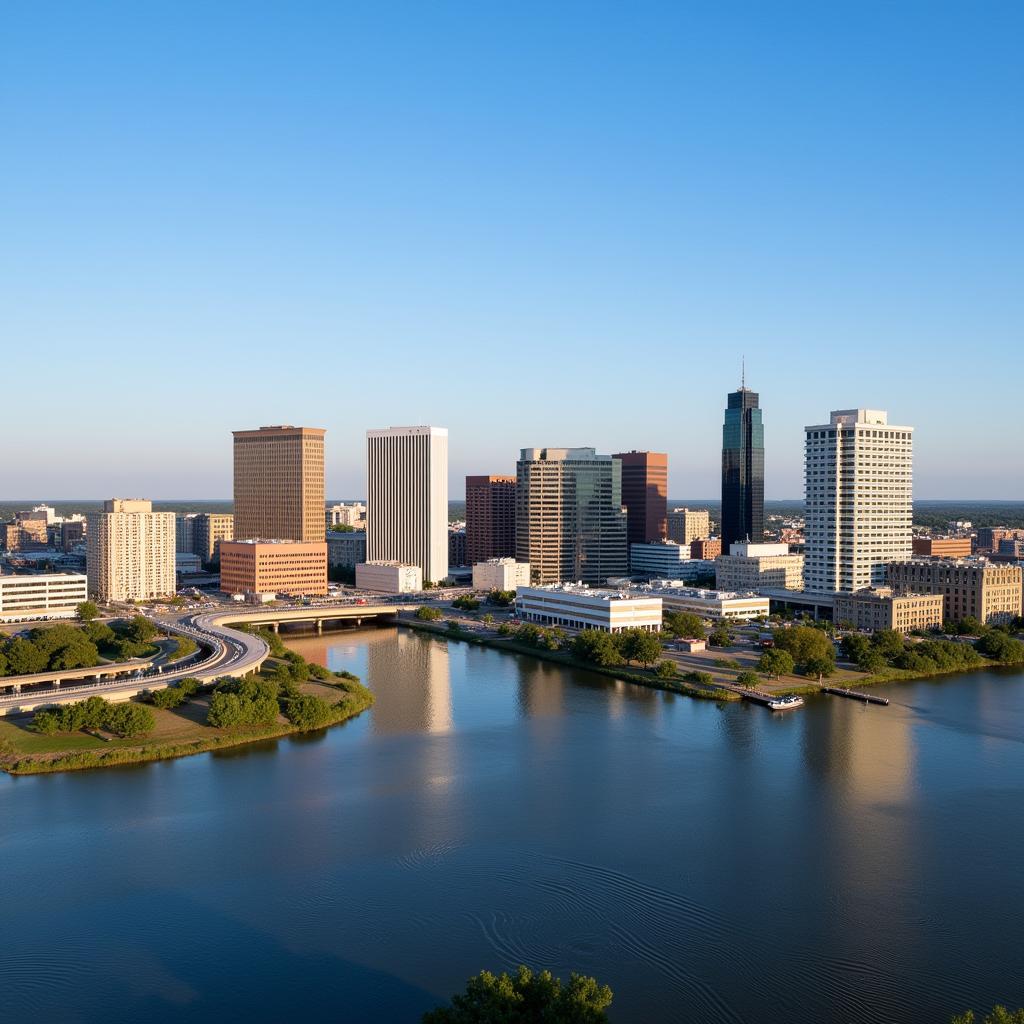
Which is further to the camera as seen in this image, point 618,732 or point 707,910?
point 618,732

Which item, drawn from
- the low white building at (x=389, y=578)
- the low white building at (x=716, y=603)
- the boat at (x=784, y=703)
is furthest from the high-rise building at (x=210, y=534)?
the boat at (x=784, y=703)

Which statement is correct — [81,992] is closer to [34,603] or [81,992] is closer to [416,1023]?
[416,1023]

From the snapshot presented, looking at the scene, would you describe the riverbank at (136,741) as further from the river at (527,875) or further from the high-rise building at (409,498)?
the high-rise building at (409,498)

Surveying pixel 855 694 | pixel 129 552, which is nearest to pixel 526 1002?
pixel 855 694

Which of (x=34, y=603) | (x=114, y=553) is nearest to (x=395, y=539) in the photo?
(x=114, y=553)

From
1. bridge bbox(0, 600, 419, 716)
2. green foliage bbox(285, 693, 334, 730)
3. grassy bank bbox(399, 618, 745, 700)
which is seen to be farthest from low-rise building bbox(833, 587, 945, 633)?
green foliage bbox(285, 693, 334, 730)
